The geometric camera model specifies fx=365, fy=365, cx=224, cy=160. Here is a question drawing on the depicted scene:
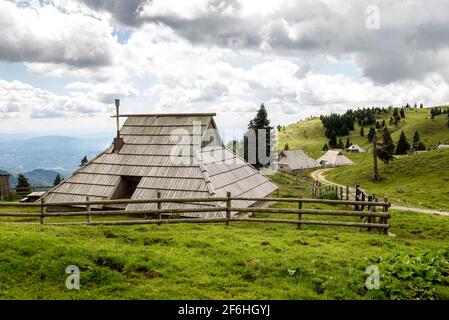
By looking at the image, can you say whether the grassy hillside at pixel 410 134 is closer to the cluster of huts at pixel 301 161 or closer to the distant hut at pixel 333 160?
the distant hut at pixel 333 160

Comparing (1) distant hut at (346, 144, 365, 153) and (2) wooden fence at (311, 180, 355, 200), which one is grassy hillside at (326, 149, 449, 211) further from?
(1) distant hut at (346, 144, 365, 153)

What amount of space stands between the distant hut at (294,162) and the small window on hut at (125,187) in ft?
254

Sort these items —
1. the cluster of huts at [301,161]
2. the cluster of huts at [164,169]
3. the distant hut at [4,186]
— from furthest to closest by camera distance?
the cluster of huts at [301,161], the distant hut at [4,186], the cluster of huts at [164,169]

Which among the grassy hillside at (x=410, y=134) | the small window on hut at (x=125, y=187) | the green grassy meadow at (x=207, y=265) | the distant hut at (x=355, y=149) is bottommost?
the green grassy meadow at (x=207, y=265)

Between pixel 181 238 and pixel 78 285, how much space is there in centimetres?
467

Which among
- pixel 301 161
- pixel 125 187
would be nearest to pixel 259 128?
pixel 125 187

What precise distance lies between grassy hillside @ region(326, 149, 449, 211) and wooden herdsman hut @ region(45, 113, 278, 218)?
83.9ft

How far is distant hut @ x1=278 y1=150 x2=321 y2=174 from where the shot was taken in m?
102

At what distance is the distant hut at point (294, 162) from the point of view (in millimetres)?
A: 102062

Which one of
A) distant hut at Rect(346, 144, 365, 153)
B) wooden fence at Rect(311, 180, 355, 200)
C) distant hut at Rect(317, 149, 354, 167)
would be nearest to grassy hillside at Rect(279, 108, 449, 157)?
distant hut at Rect(346, 144, 365, 153)

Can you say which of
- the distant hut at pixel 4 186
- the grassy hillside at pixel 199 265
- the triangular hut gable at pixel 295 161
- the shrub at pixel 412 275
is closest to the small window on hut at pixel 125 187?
the grassy hillside at pixel 199 265

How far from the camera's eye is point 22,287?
9203 mm
